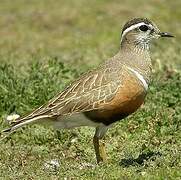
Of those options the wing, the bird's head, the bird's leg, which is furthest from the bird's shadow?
the bird's head

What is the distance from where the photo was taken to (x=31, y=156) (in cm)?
1093

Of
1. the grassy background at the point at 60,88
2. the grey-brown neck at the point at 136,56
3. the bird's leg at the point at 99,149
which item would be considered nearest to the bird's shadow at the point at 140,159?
the grassy background at the point at 60,88

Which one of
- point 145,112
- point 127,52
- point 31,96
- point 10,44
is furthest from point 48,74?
point 10,44

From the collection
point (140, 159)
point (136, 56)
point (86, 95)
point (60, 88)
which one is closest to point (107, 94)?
point (86, 95)

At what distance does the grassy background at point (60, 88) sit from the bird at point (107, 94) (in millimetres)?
597

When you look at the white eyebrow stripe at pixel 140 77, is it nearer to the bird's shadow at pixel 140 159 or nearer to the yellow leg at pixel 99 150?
the bird's shadow at pixel 140 159

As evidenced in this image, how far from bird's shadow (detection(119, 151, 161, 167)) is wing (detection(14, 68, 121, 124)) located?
0.82 m

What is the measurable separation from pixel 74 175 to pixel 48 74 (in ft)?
13.9

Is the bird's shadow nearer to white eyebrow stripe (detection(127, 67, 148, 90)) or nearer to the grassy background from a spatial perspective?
the grassy background

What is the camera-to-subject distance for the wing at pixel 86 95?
9.65 metres

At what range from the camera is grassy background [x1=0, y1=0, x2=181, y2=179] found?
9.52 m

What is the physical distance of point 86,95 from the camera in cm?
980

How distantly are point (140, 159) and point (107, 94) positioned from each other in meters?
0.99

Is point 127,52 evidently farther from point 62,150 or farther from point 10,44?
point 10,44
